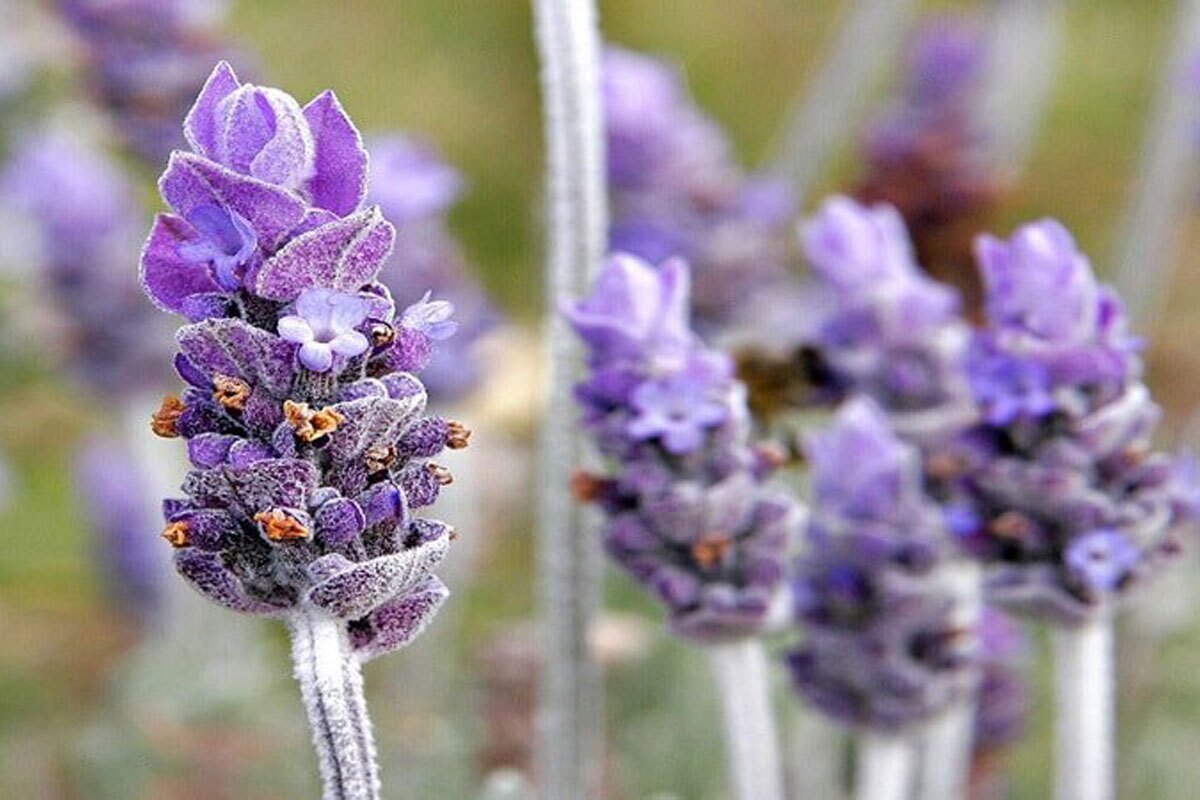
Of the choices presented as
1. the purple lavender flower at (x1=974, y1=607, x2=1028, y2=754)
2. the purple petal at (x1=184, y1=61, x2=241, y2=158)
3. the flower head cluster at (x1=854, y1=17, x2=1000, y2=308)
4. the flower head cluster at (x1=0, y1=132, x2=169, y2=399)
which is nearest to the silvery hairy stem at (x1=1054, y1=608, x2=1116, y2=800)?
the purple lavender flower at (x1=974, y1=607, x2=1028, y2=754)

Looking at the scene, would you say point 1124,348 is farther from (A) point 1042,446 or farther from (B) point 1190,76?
(B) point 1190,76

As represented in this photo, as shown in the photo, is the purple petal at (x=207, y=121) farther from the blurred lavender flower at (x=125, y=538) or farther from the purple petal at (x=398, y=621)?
the blurred lavender flower at (x=125, y=538)

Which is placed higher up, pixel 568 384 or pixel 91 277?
pixel 91 277

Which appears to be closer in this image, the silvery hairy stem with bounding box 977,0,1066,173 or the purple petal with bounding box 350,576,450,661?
the purple petal with bounding box 350,576,450,661

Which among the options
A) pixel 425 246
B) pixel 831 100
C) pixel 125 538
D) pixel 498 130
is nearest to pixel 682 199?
pixel 425 246

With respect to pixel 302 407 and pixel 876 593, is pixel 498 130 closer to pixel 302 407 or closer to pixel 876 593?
pixel 876 593

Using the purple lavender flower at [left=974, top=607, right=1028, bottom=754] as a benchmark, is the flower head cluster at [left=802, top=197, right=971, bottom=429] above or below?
above

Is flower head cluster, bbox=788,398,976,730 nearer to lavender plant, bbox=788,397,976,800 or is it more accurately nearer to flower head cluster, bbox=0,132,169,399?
lavender plant, bbox=788,397,976,800
